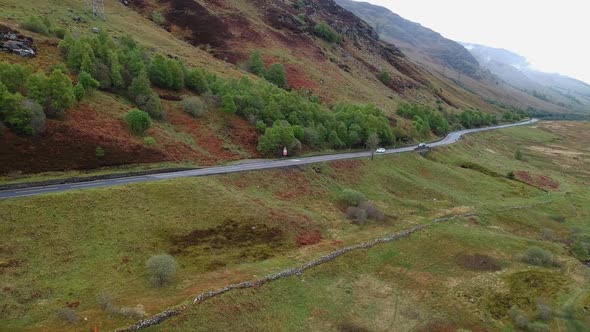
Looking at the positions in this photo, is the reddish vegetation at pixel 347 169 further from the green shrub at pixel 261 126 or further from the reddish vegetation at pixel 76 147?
the reddish vegetation at pixel 76 147

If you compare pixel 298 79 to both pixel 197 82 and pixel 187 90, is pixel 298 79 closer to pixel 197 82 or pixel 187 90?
pixel 197 82

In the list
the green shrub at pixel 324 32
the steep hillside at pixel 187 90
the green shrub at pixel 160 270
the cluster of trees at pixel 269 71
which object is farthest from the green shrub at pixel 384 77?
the green shrub at pixel 160 270

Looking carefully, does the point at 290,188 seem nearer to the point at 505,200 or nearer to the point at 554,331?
the point at 554,331

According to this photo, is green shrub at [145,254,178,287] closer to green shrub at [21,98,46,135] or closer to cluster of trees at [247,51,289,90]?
green shrub at [21,98,46,135]

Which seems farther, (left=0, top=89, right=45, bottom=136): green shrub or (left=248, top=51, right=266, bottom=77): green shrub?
(left=248, top=51, right=266, bottom=77): green shrub

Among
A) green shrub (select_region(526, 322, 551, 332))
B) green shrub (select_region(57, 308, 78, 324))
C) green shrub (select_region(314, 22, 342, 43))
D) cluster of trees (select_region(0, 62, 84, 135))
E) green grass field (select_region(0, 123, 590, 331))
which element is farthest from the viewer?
green shrub (select_region(314, 22, 342, 43))

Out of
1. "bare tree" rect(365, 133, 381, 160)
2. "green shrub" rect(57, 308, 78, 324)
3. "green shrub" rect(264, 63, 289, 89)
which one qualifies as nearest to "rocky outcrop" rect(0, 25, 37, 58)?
"green shrub" rect(57, 308, 78, 324)

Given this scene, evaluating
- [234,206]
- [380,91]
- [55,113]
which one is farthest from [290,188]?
[380,91]
